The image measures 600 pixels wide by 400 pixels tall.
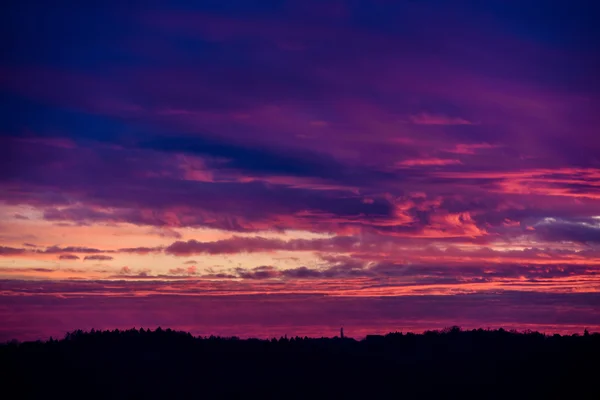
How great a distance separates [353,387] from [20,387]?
38.8 metres

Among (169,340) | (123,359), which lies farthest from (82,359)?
(169,340)

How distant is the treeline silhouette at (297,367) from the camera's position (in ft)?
317

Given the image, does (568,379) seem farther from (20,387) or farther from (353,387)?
(20,387)

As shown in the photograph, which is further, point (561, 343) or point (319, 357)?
point (319, 357)

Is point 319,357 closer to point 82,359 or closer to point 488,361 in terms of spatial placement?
point 488,361

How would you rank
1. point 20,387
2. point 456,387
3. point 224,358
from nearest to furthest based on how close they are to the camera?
1. point 20,387
2. point 456,387
3. point 224,358

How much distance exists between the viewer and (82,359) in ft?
338

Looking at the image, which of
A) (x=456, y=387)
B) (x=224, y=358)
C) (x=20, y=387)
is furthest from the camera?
(x=224, y=358)

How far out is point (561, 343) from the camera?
10312 cm

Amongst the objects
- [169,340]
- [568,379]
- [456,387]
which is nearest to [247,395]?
[169,340]

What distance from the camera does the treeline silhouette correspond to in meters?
96.7

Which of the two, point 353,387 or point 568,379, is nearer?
point 568,379

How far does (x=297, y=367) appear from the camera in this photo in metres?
110

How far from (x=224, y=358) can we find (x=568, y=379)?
1635 inches
